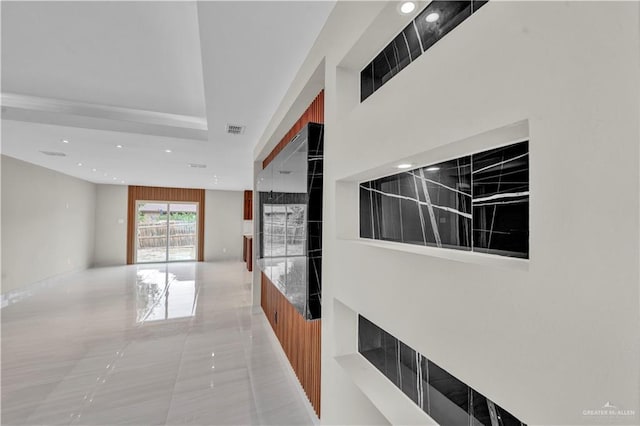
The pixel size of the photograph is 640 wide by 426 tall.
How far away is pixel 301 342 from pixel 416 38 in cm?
235

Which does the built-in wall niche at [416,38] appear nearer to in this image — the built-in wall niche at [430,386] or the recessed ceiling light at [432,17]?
the recessed ceiling light at [432,17]

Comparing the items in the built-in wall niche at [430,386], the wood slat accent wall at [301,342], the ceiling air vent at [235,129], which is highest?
the ceiling air vent at [235,129]

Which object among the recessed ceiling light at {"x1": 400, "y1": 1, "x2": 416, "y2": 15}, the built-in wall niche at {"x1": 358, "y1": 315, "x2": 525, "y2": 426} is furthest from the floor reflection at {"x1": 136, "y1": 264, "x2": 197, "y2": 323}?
the recessed ceiling light at {"x1": 400, "y1": 1, "x2": 416, "y2": 15}

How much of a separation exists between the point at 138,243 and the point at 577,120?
10.9 meters

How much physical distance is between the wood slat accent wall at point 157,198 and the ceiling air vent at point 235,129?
276 inches

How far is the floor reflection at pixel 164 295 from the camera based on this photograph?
4.38 m

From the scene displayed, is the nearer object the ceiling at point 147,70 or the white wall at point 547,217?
the white wall at point 547,217

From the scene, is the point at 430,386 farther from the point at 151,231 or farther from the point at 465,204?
the point at 151,231

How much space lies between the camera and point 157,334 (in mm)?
3631

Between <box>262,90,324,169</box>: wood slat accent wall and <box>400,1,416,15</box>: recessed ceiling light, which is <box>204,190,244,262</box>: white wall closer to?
<box>262,90,324,169</box>: wood slat accent wall

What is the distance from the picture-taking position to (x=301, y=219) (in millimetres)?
1935

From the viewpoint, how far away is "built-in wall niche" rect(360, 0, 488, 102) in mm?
959

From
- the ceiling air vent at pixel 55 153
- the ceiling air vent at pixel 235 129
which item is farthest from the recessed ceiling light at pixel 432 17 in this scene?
the ceiling air vent at pixel 55 153

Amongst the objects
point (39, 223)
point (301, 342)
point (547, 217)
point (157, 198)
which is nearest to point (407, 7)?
point (547, 217)
